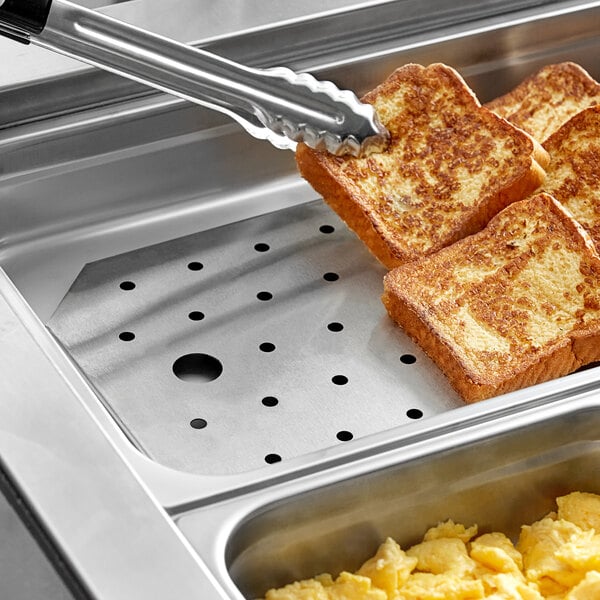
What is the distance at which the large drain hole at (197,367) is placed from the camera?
1.43 meters

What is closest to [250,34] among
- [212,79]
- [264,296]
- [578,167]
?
[212,79]

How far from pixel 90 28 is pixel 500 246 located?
1.88 feet

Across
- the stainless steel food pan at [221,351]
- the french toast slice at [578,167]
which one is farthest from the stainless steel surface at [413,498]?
the french toast slice at [578,167]

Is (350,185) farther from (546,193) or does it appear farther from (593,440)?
(593,440)

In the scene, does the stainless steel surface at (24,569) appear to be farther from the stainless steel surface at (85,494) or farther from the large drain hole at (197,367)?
the large drain hole at (197,367)

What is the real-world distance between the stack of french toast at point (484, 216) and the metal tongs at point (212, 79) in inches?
2.1

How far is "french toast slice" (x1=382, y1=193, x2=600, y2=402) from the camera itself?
4.60ft

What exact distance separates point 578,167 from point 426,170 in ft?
0.68

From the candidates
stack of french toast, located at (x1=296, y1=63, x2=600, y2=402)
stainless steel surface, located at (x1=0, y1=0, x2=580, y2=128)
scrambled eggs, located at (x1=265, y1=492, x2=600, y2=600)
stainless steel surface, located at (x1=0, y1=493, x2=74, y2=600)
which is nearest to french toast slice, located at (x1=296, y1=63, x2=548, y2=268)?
stack of french toast, located at (x1=296, y1=63, x2=600, y2=402)

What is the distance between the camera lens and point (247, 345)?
4.83ft

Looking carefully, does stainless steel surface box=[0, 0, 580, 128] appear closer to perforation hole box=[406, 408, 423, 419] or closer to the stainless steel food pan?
the stainless steel food pan

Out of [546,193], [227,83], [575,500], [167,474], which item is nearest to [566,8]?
[546,193]

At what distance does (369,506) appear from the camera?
1.17 m

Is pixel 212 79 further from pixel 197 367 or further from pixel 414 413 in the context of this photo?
pixel 414 413
